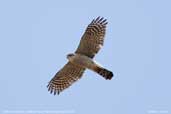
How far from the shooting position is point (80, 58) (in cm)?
1193

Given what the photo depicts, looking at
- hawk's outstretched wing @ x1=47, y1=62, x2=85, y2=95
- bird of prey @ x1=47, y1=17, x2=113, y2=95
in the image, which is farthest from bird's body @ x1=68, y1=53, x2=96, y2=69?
hawk's outstretched wing @ x1=47, y1=62, x2=85, y2=95

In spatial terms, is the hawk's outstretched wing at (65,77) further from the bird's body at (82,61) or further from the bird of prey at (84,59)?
the bird's body at (82,61)

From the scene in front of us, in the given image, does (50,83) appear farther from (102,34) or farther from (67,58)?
(102,34)

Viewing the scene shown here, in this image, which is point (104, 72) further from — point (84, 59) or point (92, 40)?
point (92, 40)

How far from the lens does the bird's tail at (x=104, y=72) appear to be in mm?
11398

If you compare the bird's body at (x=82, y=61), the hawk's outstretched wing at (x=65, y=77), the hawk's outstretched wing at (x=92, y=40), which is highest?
the hawk's outstretched wing at (x=92, y=40)

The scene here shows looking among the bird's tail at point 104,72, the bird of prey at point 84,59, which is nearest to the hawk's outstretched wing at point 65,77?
the bird of prey at point 84,59

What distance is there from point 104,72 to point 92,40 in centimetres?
121

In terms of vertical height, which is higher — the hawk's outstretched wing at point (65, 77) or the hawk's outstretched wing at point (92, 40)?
the hawk's outstretched wing at point (92, 40)

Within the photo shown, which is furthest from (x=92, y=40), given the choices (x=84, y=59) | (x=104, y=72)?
(x=104, y=72)

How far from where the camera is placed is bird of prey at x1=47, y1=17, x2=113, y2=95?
11.9 meters

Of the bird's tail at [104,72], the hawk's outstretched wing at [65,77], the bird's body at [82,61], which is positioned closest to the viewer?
the bird's tail at [104,72]

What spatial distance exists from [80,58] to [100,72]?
0.80 meters

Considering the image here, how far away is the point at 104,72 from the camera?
37.8 feet
